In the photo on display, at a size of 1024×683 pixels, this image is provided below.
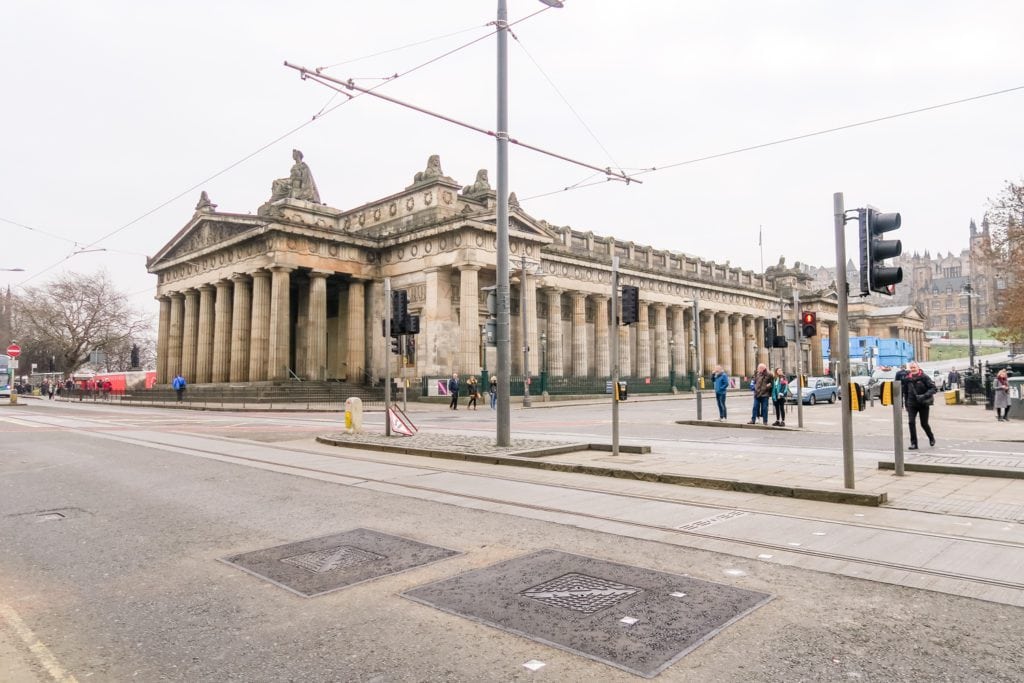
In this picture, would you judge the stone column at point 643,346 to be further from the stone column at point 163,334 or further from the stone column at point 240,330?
the stone column at point 163,334

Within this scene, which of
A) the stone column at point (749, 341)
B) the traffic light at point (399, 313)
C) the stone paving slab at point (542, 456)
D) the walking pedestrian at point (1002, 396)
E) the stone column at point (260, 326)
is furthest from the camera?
the stone column at point (749, 341)

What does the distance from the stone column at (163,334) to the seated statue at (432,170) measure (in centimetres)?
2579

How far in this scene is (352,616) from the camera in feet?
13.8

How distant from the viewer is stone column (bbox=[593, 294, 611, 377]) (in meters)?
55.6

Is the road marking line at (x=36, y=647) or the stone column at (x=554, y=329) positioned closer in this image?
the road marking line at (x=36, y=647)

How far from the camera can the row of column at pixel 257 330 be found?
40.6 meters

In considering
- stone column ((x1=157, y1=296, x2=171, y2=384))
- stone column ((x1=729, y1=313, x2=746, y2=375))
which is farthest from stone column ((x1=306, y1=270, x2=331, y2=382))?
stone column ((x1=729, y1=313, x2=746, y2=375))

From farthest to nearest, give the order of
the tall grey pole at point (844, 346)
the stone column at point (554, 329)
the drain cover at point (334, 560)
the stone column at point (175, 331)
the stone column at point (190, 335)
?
the stone column at point (175, 331) < the stone column at point (190, 335) < the stone column at point (554, 329) < the tall grey pole at point (844, 346) < the drain cover at point (334, 560)

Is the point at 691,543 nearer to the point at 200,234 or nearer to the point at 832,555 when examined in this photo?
the point at 832,555

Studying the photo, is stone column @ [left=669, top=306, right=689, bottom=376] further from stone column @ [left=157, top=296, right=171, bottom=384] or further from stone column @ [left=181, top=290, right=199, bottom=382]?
stone column @ [left=157, top=296, right=171, bottom=384]

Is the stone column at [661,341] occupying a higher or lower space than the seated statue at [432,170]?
lower

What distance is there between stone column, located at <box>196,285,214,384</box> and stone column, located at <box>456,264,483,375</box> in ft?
66.4

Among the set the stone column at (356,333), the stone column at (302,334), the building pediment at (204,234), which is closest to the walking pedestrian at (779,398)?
the stone column at (356,333)

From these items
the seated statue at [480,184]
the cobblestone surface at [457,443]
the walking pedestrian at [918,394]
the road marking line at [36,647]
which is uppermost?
the seated statue at [480,184]
